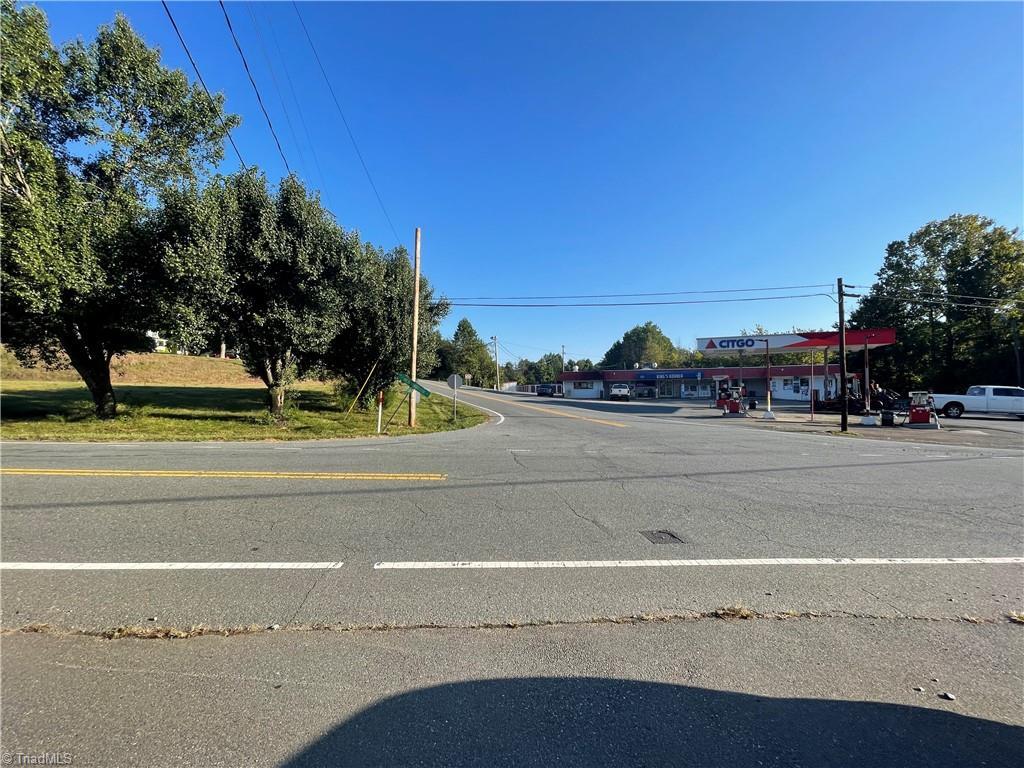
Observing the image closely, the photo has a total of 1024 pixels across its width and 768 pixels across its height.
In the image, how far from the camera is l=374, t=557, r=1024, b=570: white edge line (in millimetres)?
4449

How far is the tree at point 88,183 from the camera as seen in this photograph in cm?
1270

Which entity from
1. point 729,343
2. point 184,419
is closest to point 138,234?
point 184,419

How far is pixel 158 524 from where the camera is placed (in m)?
5.50

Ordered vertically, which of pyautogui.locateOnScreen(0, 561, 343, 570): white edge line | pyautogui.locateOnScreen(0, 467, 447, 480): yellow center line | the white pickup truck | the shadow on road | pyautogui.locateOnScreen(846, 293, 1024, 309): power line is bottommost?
the shadow on road

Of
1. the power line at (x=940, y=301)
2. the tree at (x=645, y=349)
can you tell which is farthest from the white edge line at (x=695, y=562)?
the tree at (x=645, y=349)

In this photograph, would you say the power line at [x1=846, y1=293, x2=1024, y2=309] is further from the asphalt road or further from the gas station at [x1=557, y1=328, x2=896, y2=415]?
the asphalt road

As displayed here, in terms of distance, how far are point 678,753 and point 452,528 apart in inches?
142

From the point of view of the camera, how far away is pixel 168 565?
4371 millimetres

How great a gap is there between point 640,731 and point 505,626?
1.19 meters

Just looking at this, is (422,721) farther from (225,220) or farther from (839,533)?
→ (225,220)

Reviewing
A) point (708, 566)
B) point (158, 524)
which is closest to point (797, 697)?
point (708, 566)

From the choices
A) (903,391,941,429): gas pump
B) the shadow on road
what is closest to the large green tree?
(903,391,941,429): gas pump

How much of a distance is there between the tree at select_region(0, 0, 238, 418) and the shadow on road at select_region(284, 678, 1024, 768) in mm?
15367

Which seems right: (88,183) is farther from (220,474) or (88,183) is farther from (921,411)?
(921,411)
